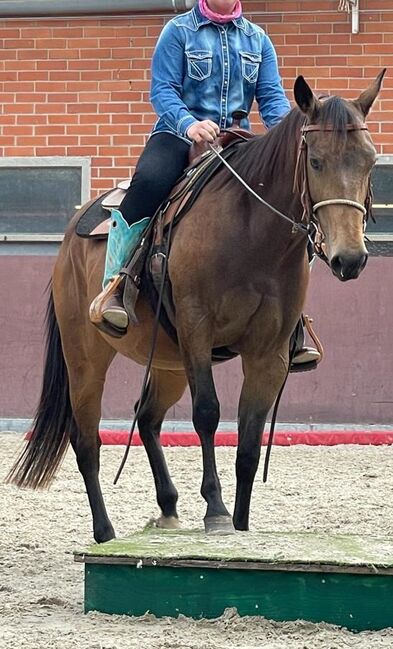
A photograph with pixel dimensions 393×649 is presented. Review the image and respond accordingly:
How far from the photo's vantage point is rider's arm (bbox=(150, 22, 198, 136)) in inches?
210

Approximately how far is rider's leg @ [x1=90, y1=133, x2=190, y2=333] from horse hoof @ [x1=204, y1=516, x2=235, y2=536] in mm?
1028

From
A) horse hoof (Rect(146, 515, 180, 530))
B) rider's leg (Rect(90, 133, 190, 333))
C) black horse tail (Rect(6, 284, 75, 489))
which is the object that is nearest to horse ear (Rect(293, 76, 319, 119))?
rider's leg (Rect(90, 133, 190, 333))

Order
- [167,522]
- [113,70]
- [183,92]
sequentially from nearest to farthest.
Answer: [183,92]
[167,522]
[113,70]

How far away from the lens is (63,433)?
632 centimetres

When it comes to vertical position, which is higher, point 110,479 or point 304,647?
point 304,647

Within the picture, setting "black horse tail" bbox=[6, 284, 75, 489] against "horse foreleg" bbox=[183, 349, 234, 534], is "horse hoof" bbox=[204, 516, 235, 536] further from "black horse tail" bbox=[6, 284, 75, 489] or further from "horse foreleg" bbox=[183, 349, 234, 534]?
"black horse tail" bbox=[6, 284, 75, 489]

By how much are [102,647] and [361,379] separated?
743cm

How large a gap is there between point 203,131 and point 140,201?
511 millimetres

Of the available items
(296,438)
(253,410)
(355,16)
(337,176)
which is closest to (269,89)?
(337,176)

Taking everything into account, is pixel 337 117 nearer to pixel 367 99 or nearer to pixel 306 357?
pixel 367 99

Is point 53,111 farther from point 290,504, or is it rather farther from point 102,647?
point 102,647

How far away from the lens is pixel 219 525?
15.5ft

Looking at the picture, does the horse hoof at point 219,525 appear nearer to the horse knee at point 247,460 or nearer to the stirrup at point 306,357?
the horse knee at point 247,460

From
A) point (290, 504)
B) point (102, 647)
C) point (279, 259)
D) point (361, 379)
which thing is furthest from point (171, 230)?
point (361, 379)
